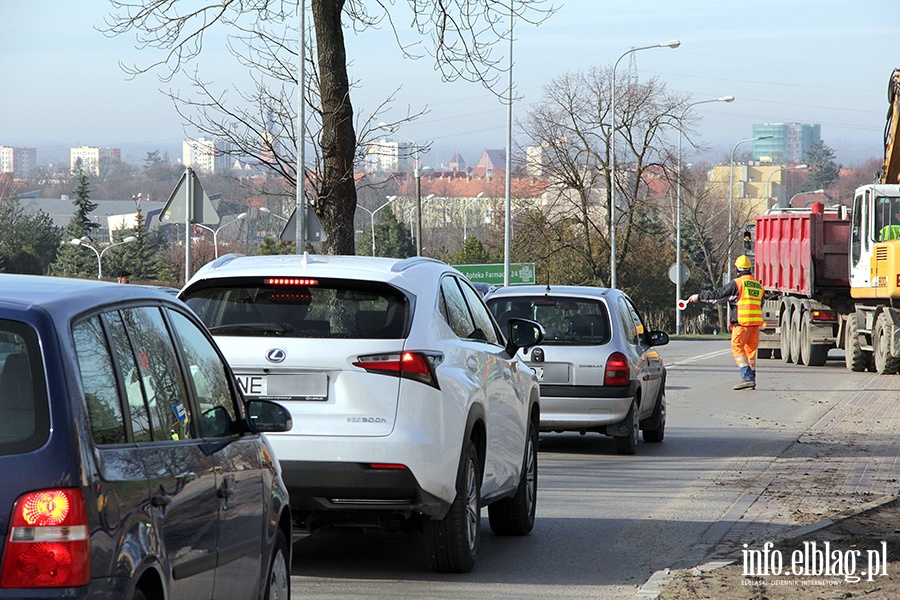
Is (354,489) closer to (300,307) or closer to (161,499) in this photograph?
(300,307)

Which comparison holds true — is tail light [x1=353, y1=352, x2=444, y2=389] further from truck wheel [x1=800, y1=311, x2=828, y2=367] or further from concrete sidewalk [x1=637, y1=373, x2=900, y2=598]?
truck wheel [x1=800, y1=311, x2=828, y2=367]

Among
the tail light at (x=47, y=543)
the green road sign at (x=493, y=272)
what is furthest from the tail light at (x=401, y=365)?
the green road sign at (x=493, y=272)

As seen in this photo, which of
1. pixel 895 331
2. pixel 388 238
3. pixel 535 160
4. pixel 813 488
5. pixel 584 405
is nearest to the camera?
pixel 813 488

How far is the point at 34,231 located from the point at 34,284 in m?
87.3

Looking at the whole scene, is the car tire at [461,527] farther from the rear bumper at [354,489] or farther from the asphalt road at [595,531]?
the rear bumper at [354,489]

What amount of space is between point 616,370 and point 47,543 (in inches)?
403

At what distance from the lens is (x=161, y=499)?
390 centimetres

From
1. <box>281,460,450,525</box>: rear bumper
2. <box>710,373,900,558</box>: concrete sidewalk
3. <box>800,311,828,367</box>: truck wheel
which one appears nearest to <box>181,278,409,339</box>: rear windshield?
<box>281,460,450,525</box>: rear bumper

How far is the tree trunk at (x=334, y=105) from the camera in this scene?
53.9 ft

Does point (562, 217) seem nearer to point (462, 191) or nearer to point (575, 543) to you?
point (575, 543)

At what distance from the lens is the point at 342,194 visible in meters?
16.9

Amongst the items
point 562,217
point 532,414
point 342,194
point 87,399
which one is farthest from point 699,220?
point 87,399

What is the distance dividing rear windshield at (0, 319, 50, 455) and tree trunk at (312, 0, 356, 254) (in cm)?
1313

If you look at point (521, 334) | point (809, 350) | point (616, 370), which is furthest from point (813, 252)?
point (521, 334)
